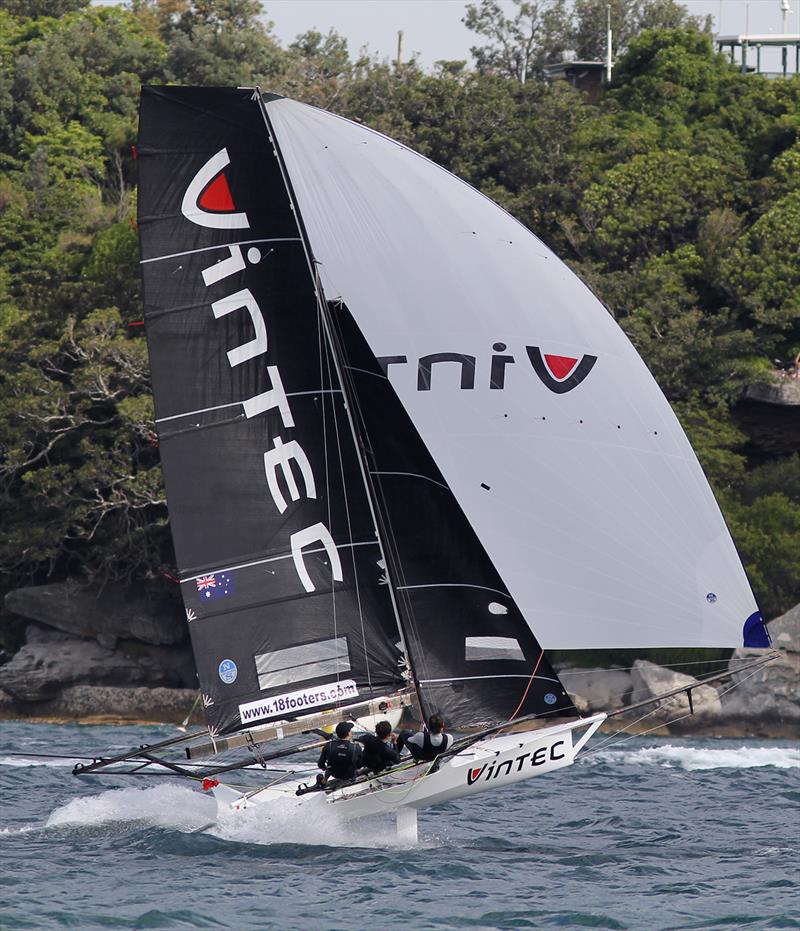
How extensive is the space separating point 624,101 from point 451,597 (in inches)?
1253

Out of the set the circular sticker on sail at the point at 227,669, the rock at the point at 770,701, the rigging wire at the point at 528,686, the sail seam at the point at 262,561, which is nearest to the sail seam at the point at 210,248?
the sail seam at the point at 262,561

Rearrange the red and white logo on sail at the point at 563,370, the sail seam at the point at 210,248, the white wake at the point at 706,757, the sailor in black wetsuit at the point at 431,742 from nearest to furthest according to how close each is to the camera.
Result: the sailor in black wetsuit at the point at 431,742 → the red and white logo on sail at the point at 563,370 → the sail seam at the point at 210,248 → the white wake at the point at 706,757

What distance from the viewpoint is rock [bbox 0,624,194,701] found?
3062cm

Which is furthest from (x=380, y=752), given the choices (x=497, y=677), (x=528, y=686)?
(x=528, y=686)

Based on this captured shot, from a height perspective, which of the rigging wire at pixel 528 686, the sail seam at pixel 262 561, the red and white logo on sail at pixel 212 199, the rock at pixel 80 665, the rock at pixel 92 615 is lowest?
the rock at pixel 80 665

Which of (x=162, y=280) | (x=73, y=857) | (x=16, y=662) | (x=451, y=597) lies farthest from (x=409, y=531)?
(x=16, y=662)

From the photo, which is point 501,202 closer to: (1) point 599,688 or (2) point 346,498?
(1) point 599,688

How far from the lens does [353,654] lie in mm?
14141

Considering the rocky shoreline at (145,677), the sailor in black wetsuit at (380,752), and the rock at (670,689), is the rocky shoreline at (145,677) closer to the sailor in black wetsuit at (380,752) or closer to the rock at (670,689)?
the rock at (670,689)

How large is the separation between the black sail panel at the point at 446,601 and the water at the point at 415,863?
1292 mm

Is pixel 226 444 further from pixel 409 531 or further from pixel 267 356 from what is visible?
pixel 409 531

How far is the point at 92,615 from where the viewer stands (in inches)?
1258

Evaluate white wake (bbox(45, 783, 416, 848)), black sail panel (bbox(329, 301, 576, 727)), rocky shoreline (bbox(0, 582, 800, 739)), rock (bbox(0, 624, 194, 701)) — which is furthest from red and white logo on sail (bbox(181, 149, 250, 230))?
rock (bbox(0, 624, 194, 701))

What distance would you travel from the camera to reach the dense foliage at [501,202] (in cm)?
3172
